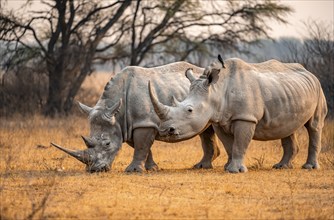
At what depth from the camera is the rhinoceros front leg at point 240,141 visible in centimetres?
1163

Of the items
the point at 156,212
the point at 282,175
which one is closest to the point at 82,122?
the point at 282,175

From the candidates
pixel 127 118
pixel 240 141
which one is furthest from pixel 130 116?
pixel 240 141

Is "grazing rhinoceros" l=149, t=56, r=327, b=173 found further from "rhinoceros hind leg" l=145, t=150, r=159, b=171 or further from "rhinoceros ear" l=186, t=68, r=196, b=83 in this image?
→ "rhinoceros hind leg" l=145, t=150, r=159, b=171

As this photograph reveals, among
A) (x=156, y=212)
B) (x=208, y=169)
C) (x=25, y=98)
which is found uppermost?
(x=156, y=212)

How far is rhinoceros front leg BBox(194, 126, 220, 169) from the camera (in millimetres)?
12898

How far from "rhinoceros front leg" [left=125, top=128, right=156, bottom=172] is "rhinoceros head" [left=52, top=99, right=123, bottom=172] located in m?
0.24

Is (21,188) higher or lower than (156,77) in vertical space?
lower

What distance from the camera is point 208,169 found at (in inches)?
496

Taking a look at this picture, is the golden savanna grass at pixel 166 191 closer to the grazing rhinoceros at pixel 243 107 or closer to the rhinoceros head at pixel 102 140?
the rhinoceros head at pixel 102 140

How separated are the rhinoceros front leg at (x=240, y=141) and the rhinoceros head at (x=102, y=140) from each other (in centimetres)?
155

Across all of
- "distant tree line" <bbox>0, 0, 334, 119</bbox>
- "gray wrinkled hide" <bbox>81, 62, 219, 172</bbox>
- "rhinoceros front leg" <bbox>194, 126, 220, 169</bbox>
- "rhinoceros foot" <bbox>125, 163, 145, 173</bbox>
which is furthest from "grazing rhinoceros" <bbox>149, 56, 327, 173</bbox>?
"distant tree line" <bbox>0, 0, 334, 119</bbox>

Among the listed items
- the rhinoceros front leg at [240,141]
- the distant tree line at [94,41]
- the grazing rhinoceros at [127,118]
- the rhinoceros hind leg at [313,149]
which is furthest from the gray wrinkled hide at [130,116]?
the distant tree line at [94,41]

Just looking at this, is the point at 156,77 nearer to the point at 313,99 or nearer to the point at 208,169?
the point at 208,169

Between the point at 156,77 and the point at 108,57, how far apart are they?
52.7 feet
